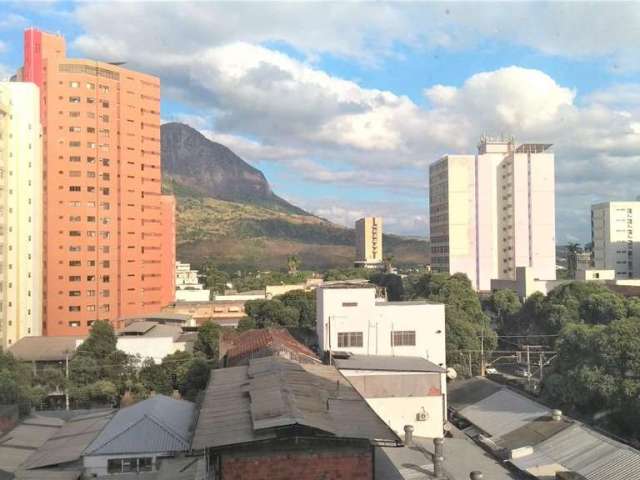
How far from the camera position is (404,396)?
2494cm

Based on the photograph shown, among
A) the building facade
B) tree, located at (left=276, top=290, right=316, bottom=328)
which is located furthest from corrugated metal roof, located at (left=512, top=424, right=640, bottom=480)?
the building facade

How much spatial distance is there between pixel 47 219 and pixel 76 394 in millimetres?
27920

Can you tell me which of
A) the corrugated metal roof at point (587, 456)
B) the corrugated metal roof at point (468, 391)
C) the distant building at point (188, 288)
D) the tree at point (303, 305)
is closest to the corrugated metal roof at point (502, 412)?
the corrugated metal roof at point (468, 391)

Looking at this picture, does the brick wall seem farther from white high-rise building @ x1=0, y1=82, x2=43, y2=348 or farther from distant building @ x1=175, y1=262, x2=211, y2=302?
distant building @ x1=175, y1=262, x2=211, y2=302

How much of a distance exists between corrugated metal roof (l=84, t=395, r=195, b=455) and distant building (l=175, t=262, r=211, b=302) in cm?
5409

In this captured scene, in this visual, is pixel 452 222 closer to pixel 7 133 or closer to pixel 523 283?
pixel 523 283

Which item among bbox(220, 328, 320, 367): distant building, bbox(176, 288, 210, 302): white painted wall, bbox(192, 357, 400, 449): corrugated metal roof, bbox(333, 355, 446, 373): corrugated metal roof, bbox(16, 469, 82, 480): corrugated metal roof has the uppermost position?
bbox(192, 357, 400, 449): corrugated metal roof

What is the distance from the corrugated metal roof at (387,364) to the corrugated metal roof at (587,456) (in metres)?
5.76

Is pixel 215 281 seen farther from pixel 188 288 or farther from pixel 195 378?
pixel 195 378

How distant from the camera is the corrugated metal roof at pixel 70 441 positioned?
67.9ft

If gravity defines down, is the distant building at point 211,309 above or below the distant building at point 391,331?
below

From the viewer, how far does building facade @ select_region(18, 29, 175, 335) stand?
57469mm

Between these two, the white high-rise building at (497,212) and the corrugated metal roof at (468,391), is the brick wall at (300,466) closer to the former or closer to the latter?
the corrugated metal roof at (468,391)

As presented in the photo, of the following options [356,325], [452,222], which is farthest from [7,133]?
[452,222]
